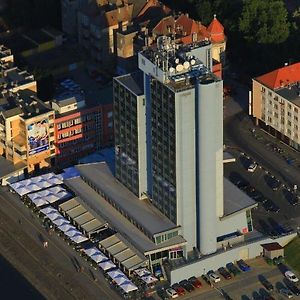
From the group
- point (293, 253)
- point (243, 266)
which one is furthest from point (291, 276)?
point (243, 266)

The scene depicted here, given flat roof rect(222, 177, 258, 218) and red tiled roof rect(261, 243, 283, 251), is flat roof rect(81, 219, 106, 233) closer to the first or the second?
flat roof rect(222, 177, 258, 218)

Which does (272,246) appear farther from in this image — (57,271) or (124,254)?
(57,271)

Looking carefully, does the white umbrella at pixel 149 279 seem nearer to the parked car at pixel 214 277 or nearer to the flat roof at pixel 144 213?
the flat roof at pixel 144 213

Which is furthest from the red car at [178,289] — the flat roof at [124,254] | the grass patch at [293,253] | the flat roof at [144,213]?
the grass patch at [293,253]

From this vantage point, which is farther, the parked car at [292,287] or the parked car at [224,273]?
the parked car at [224,273]

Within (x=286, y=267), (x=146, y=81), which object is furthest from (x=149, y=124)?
(x=286, y=267)

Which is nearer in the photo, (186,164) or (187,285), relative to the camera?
(186,164)

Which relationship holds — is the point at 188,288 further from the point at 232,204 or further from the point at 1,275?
the point at 1,275
